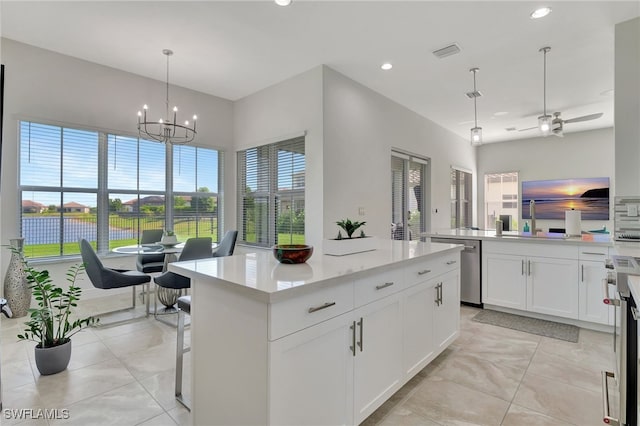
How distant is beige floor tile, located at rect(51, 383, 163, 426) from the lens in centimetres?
174

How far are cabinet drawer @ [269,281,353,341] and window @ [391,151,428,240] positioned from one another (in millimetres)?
3944

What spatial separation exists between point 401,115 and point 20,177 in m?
5.47

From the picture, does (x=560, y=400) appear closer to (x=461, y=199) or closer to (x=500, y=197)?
(x=461, y=199)

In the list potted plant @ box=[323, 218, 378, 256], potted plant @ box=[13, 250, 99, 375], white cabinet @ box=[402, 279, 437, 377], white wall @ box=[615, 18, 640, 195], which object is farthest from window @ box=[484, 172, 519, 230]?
potted plant @ box=[13, 250, 99, 375]

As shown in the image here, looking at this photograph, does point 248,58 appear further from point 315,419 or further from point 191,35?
point 315,419

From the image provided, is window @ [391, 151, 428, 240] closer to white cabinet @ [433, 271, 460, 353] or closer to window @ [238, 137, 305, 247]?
window @ [238, 137, 305, 247]

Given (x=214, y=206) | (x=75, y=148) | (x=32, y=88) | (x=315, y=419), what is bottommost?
(x=315, y=419)

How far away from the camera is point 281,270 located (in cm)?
160

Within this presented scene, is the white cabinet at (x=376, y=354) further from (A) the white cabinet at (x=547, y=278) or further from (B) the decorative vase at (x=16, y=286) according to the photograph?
(B) the decorative vase at (x=16, y=286)

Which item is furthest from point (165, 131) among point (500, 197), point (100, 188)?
point (500, 197)

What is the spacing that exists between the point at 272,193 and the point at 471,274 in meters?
3.05

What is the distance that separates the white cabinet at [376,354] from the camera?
1.58 m

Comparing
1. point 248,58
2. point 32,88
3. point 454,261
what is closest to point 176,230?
point 32,88

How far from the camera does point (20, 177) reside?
11.9ft
